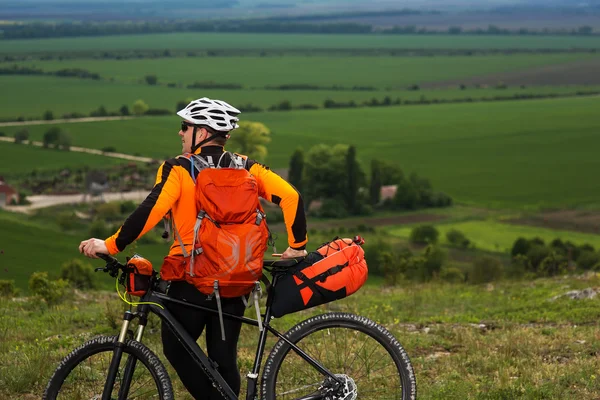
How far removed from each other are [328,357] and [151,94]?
15918 cm

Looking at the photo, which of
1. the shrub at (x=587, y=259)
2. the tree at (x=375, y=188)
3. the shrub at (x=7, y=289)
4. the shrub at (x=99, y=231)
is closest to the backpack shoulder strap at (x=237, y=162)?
the shrub at (x=7, y=289)

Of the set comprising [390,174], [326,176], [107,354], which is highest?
[107,354]

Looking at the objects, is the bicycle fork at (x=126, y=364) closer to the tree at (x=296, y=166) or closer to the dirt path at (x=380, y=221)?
the dirt path at (x=380, y=221)

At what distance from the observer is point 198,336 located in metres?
6.07

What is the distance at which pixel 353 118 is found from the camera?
14038cm

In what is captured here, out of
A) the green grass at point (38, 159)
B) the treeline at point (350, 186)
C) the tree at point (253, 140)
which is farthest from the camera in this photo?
the tree at point (253, 140)

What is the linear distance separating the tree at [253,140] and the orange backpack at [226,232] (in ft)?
350

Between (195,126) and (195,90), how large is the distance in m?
167

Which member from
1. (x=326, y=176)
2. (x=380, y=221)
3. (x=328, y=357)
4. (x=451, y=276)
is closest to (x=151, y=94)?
(x=326, y=176)

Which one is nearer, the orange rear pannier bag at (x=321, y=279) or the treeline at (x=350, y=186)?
the orange rear pannier bag at (x=321, y=279)

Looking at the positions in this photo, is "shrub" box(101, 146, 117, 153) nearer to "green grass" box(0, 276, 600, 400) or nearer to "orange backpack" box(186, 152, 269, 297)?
"green grass" box(0, 276, 600, 400)

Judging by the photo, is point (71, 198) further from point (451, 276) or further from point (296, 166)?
point (451, 276)

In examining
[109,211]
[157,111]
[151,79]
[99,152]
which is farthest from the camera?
[151,79]

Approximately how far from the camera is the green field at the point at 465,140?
314 feet
